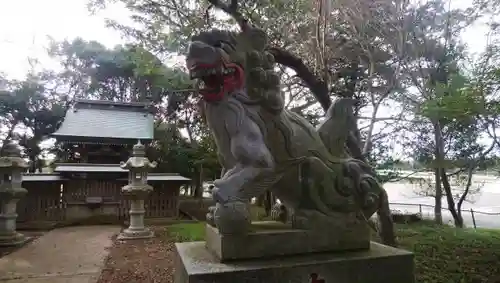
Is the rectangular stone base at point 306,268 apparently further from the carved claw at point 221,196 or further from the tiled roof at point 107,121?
the tiled roof at point 107,121

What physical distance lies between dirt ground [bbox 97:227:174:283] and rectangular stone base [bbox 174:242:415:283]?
316cm

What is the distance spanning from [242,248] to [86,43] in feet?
70.0

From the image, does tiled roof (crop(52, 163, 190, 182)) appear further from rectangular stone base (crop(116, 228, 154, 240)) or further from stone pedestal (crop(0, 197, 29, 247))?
rectangular stone base (crop(116, 228, 154, 240))

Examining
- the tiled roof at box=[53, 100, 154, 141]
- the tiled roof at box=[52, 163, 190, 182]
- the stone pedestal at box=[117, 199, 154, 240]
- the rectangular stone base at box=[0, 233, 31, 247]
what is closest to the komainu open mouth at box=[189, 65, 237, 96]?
the stone pedestal at box=[117, 199, 154, 240]

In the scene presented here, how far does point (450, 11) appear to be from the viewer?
7965 mm

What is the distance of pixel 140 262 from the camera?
5996 mm

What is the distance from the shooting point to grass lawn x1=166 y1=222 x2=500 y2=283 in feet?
14.3

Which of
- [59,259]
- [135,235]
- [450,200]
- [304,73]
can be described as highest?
[304,73]

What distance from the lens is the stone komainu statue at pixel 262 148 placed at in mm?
2055

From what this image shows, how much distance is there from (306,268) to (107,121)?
13.8m

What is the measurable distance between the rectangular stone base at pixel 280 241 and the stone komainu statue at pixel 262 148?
6cm

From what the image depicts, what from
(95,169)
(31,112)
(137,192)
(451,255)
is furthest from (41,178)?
(451,255)

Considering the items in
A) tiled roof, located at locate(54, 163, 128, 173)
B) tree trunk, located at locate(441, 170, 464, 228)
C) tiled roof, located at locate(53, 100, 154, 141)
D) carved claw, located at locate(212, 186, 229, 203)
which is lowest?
tree trunk, located at locate(441, 170, 464, 228)

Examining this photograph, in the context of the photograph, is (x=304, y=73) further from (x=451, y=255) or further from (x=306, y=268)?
(x=451, y=255)
